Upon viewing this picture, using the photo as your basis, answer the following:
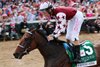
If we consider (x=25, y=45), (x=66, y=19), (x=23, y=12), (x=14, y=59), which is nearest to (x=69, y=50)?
(x=66, y=19)

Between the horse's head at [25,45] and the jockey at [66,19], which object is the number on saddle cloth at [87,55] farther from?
the horse's head at [25,45]

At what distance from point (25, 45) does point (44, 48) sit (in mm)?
487

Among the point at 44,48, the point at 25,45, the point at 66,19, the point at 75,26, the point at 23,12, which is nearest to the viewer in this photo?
the point at 25,45

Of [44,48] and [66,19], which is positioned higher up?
[66,19]

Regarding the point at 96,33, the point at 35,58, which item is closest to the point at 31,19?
the point at 96,33

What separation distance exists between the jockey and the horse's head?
0.43m

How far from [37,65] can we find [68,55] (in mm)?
4172

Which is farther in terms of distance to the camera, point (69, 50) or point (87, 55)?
point (87, 55)

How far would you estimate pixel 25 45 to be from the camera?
7867 mm

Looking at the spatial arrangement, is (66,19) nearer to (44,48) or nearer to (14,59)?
(44,48)

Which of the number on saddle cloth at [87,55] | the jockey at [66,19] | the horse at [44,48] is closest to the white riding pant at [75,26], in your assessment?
the jockey at [66,19]

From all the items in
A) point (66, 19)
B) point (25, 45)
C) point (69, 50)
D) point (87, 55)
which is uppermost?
point (66, 19)

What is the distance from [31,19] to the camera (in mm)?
18781

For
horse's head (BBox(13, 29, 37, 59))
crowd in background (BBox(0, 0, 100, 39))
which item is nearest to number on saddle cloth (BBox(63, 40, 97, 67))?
horse's head (BBox(13, 29, 37, 59))
